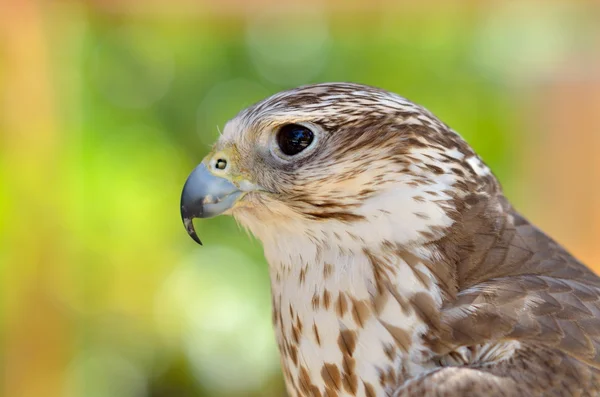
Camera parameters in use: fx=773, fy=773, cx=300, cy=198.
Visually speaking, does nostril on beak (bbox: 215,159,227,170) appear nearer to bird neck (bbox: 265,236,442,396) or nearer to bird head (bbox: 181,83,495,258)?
bird head (bbox: 181,83,495,258)

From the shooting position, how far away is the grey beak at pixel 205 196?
6.49 ft

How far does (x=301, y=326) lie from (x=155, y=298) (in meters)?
3.99

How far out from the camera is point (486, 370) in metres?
1.68

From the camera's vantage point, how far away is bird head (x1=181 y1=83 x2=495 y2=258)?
6.38 feet

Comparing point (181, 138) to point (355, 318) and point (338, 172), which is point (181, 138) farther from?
point (355, 318)

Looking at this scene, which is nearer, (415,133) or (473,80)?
(415,133)

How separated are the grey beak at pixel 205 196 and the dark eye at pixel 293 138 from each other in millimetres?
169

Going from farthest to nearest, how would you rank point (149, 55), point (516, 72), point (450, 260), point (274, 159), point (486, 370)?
point (149, 55) → point (516, 72) → point (274, 159) → point (450, 260) → point (486, 370)

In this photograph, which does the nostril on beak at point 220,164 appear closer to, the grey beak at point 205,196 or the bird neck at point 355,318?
the grey beak at point 205,196

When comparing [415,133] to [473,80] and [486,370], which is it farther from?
[473,80]

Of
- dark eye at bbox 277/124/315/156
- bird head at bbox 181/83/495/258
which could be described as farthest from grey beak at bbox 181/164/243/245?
dark eye at bbox 277/124/315/156

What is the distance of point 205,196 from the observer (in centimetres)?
200

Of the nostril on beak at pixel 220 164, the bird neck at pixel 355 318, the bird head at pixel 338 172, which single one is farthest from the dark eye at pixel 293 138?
the bird neck at pixel 355 318

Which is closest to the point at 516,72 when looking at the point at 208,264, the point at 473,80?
the point at 473,80
